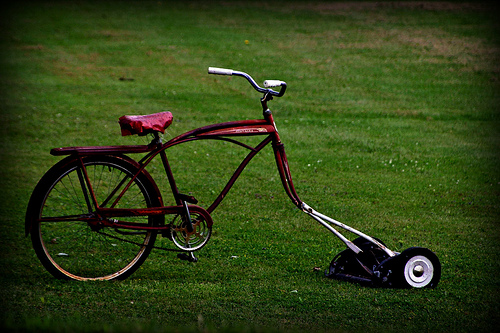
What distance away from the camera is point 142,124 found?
466cm

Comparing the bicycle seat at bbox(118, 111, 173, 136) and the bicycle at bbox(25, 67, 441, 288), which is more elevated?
the bicycle seat at bbox(118, 111, 173, 136)

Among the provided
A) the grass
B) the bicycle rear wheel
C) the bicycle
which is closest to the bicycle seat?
the bicycle

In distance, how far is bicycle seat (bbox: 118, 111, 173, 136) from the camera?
4656 millimetres

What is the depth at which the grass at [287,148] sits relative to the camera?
14.9 ft

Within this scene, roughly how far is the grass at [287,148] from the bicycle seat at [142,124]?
4.27ft

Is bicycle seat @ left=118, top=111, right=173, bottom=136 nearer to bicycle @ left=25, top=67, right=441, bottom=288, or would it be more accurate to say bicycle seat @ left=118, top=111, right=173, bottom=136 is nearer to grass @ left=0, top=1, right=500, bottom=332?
bicycle @ left=25, top=67, right=441, bottom=288

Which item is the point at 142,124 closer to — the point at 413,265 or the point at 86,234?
the point at 86,234

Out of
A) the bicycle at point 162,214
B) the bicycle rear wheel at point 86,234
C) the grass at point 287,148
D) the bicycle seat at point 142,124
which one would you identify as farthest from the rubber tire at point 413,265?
the bicycle seat at point 142,124

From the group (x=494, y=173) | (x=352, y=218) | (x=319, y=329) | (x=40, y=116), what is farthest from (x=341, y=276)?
(x=40, y=116)

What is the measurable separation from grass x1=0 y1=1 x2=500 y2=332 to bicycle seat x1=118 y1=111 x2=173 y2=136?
51.3 inches

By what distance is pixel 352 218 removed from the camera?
22.7 ft

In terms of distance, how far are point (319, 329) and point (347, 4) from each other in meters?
25.8

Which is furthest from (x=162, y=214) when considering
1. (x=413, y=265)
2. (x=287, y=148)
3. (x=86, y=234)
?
(x=287, y=148)

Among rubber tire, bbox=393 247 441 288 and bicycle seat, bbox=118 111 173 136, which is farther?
rubber tire, bbox=393 247 441 288
